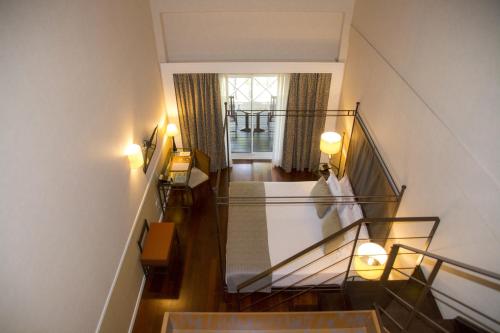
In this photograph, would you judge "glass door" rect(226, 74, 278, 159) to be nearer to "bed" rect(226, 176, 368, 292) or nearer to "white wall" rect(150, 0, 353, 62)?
"white wall" rect(150, 0, 353, 62)

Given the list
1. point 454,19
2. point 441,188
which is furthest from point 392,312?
point 454,19

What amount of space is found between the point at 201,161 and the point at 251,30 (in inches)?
88.9

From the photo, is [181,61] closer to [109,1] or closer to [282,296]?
[109,1]

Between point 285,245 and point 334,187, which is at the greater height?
point 334,187

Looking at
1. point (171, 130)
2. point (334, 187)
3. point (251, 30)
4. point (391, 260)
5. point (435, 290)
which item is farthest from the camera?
point (171, 130)

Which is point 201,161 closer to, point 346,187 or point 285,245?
point 285,245

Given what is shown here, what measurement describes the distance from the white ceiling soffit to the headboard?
1.47m

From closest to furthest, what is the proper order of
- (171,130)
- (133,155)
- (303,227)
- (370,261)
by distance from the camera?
(370,261) → (133,155) → (303,227) → (171,130)

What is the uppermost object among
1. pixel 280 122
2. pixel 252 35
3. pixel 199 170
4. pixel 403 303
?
pixel 252 35

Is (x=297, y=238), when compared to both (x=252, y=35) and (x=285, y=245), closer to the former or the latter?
(x=285, y=245)

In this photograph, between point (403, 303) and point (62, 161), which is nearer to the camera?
point (62, 161)

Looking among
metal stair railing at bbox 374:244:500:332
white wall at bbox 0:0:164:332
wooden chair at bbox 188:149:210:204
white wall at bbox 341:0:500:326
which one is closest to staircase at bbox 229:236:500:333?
metal stair railing at bbox 374:244:500:332

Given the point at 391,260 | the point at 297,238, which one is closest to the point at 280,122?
the point at 297,238

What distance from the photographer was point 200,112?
18.7ft
